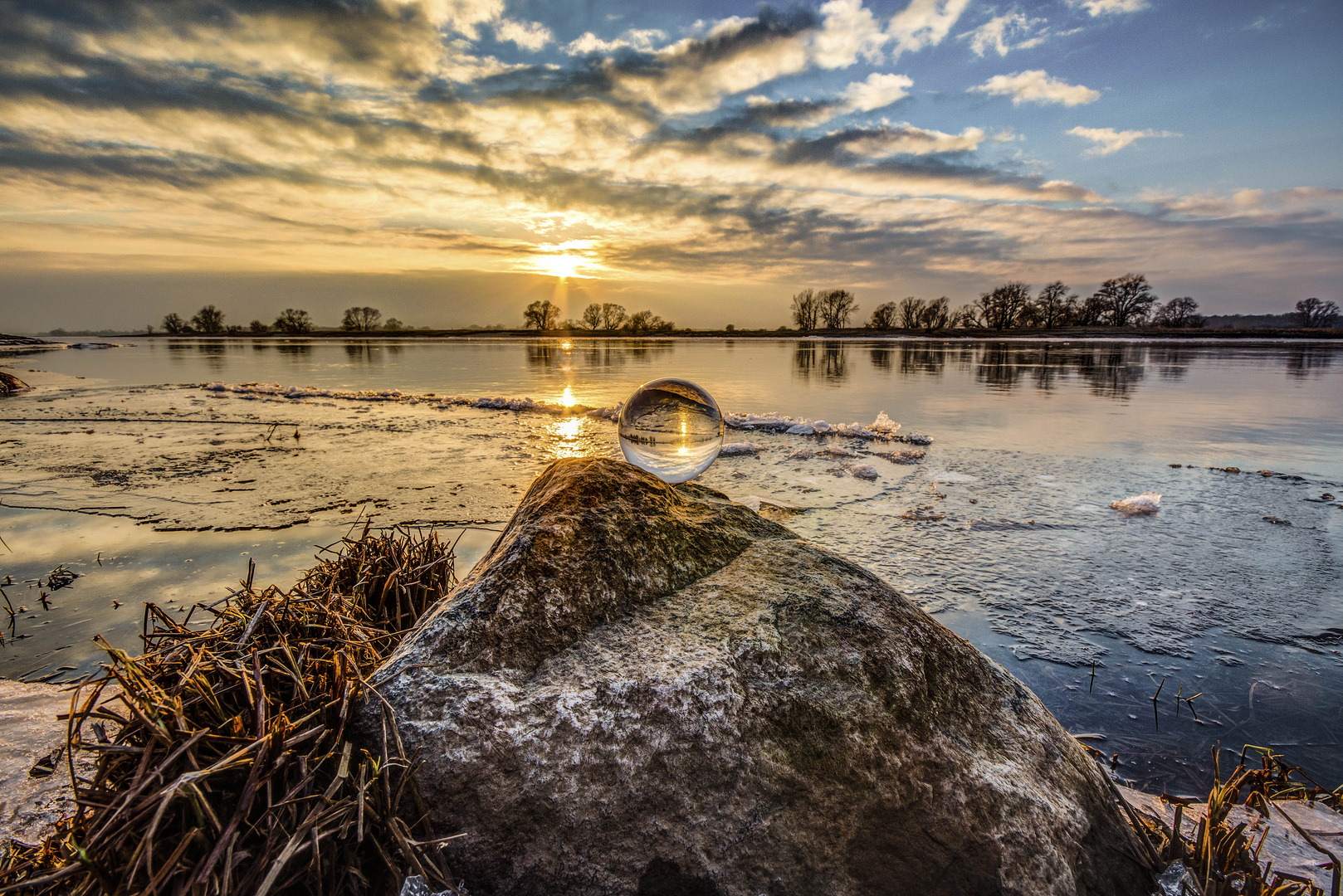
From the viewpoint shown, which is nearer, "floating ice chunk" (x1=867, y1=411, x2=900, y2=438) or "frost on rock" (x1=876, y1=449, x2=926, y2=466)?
"frost on rock" (x1=876, y1=449, x2=926, y2=466)

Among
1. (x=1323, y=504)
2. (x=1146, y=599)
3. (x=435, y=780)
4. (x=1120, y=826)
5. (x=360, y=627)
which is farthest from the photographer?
(x=1323, y=504)

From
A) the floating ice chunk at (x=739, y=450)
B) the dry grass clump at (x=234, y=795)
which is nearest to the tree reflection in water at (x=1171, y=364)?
the floating ice chunk at (x=739, y=450)

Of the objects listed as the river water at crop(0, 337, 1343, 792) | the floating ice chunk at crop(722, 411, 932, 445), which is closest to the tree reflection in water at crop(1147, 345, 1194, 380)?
the river water at crop(0, 337, 1343, 792)

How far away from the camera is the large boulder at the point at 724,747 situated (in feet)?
4.86

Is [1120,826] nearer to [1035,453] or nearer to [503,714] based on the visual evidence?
[503,714]

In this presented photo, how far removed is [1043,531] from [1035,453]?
3705 mm

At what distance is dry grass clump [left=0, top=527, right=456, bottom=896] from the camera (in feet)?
4.00

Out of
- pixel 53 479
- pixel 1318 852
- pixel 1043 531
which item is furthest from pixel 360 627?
pixel 53 479

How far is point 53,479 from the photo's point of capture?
21.6 ft

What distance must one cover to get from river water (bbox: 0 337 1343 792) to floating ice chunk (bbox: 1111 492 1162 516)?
0.16 metres

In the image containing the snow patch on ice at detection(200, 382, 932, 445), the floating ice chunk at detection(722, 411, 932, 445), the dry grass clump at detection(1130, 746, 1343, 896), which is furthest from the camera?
the snow patch on ice at detection(200, 382, 932, 445)

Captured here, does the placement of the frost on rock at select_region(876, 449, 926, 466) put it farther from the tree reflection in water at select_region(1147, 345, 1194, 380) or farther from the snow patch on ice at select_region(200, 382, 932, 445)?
the tree reflection in water at select_region(1147, 345, 1194, 380)

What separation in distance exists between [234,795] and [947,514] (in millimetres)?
5774

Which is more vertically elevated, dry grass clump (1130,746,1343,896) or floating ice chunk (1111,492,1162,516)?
floating ice chunk (1111,492,1162,516)
